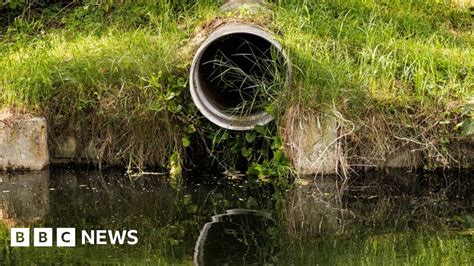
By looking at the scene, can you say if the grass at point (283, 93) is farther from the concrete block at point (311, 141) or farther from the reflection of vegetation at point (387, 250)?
the reflection of vegetation at point (387, 250)

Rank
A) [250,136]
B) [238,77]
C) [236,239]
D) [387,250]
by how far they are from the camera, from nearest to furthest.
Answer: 1. [387,250]
2. [236,239]
3. [250,136]
4. [238,77]

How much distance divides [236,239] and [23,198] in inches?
73.2

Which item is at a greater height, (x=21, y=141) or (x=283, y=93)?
(x=283, y=93)

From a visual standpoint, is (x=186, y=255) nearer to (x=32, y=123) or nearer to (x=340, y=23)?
(x=32, y=123)

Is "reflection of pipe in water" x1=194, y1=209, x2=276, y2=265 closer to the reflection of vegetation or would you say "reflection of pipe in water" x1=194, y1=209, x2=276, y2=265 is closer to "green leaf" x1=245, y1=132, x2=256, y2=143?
the reflection of vegetation

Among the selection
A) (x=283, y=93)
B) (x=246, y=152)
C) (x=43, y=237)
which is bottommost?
(x=43, y=237)

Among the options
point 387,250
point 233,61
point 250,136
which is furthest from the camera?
point 233,61

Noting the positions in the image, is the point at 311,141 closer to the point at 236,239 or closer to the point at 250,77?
the point at 250,77

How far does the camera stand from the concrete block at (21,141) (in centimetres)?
760

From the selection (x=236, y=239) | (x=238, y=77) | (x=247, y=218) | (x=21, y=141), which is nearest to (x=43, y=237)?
(x=236, y=239)

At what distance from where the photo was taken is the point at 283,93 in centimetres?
738

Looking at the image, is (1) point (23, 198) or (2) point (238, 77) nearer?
(1) point (23, 198)

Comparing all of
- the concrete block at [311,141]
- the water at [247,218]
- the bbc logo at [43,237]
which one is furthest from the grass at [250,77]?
the bbc logo at [43,237]

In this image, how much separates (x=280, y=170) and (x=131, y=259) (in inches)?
85.6
